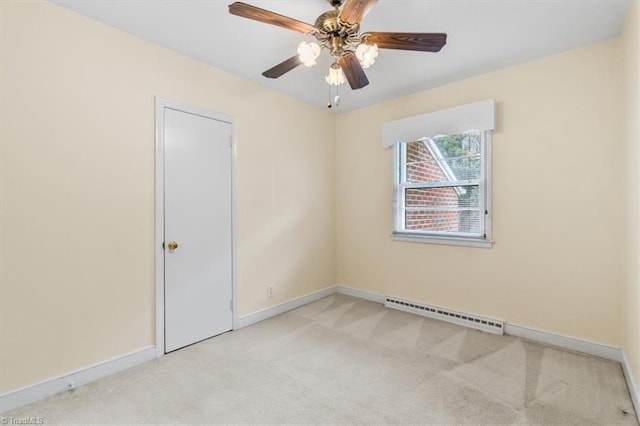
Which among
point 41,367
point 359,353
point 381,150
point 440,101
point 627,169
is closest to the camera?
point 41,367

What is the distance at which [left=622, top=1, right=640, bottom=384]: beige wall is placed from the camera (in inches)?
69.9

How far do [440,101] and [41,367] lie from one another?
4057 mm

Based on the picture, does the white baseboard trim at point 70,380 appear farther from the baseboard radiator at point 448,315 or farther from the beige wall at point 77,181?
Answer: the baseboard radiator at point 448,315

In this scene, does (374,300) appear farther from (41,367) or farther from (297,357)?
(41,367)

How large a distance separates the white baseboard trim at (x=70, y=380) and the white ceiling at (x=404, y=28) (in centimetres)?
248

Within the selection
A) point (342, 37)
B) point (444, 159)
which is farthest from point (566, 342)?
point (342, 37)

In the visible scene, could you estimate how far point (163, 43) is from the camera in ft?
8.02

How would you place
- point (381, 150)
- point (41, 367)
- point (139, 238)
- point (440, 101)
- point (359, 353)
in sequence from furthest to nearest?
point (381, 150), point (440, 101), point (359, 353), point (139, 238), point (41, 367)

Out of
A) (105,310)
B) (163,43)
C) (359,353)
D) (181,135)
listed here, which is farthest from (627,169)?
(105,310)

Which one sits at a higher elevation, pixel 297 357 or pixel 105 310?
pixel 105 310

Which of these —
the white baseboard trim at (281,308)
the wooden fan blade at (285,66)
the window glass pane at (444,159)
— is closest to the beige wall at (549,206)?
the window glass pane at (444,159)

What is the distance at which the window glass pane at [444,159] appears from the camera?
123 inches

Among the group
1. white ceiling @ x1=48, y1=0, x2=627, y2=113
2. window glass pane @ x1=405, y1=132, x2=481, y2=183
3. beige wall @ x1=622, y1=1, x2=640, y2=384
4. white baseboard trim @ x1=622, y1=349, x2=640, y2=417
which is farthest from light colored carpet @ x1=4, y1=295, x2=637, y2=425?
white ceiling @ x1=48, y1=0, x2=627, y2=113

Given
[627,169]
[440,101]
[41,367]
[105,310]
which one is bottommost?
[41,367]
